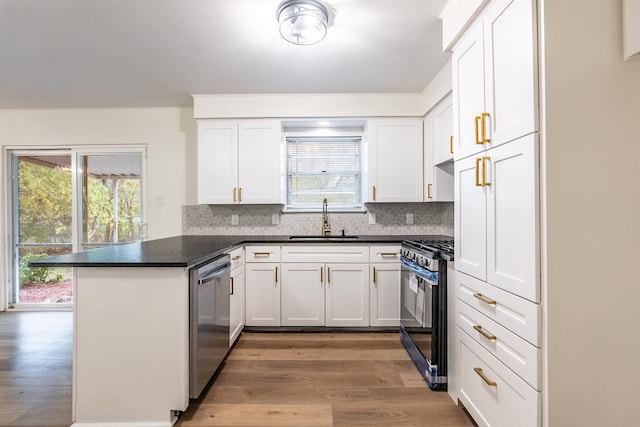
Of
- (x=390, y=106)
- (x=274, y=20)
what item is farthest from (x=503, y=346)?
(x=390, y=106)

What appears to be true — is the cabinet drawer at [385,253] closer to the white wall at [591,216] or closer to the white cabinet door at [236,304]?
the white cabinet door at [236,304]

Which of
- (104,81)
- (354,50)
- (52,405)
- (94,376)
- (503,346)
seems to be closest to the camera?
(503,346)

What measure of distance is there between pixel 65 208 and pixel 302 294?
3.11 metres

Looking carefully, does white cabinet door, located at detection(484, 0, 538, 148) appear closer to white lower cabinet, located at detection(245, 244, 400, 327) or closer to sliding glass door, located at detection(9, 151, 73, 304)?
white lower cabinet, located at detection(245, 244, 400, 327)

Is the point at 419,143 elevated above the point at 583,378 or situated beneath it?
elevated above

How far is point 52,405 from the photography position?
6.07 feet

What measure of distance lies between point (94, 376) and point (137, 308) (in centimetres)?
42

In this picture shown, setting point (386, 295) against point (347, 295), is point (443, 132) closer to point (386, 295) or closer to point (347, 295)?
point (386, 295)

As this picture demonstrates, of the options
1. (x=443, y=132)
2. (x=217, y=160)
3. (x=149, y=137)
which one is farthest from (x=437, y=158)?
(x=149, y=137)

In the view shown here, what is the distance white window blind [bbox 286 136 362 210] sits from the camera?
3717 mm

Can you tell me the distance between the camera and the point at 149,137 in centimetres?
361

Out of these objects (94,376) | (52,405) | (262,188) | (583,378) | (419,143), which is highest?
(419,143)

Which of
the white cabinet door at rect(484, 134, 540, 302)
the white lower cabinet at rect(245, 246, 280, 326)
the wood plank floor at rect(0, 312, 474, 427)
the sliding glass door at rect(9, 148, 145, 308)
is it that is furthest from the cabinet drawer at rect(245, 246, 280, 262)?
the white cabinet door at rect(484, 134, 540, 302)

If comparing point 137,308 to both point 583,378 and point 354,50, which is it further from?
point 354,50
